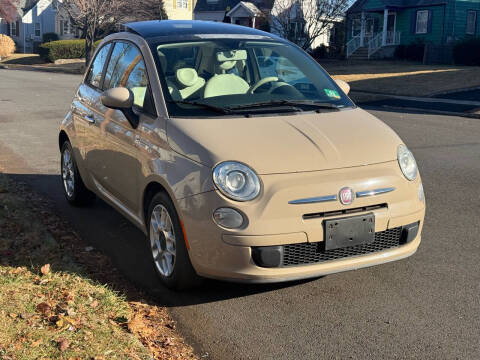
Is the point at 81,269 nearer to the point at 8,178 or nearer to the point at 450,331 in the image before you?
the point at 450,331

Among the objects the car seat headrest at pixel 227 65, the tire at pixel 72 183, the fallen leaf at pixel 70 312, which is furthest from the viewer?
the tire at pixel 72 183

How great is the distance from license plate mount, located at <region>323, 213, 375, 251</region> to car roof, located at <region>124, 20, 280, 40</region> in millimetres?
2290

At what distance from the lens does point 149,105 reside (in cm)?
494

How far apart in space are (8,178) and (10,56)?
49785 mm

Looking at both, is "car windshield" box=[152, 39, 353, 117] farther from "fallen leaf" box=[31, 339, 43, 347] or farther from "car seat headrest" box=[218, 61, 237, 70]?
"fallen leaf" box=[31, 339, 43, 347]

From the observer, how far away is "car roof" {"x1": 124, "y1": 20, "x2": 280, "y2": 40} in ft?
18.0

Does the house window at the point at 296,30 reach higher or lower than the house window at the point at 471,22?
lower

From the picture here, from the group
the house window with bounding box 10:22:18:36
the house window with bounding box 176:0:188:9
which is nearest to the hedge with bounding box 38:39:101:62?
the house window with bounding box 176:0:188:9

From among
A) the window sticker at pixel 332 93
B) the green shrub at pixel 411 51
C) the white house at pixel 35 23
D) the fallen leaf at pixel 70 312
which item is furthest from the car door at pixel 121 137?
the white house at pixel 35 23

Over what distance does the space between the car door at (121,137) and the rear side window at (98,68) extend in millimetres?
180

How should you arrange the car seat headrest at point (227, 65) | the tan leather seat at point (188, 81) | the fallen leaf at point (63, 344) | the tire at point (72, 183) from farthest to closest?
the tire at point (72, 183) → the car seat headrest at point (227, 65) → the tan leather seat at point (188, 81) → the fallen leaf at point (63, 344)

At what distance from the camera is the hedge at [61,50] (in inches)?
1843

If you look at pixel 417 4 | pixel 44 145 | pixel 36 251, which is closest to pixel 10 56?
pixel 417 4

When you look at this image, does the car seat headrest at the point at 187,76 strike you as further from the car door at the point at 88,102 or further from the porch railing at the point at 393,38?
the porch railing at the point at 393,38
